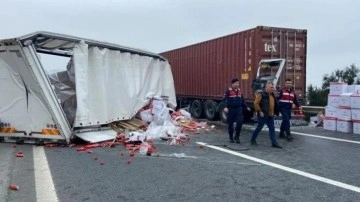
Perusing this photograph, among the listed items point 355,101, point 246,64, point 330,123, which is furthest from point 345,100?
point 246,64

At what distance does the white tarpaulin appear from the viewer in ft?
35.4

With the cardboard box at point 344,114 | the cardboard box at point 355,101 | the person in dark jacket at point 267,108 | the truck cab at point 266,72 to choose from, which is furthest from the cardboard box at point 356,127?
the person in dark jacket at point 267,108

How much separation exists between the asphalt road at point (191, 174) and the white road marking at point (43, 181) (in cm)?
7

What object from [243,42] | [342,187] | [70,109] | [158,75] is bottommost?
[342,187]

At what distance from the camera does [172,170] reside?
24.1 ft

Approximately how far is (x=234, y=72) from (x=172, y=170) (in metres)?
9.68

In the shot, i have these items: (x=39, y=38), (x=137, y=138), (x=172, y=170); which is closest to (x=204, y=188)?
(x=172, y=170)

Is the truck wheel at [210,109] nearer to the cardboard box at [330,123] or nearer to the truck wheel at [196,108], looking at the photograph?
the truck wheel at [196,108]

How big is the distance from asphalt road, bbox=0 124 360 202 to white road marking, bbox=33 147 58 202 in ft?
0.23

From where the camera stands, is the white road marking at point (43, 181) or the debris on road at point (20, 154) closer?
the white road marking at point (43, 181)

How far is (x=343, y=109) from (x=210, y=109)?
6030 mm

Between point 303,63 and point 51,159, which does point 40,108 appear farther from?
point 303,63

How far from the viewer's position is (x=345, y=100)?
14.0 m

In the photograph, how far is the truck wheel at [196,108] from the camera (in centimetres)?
1972
